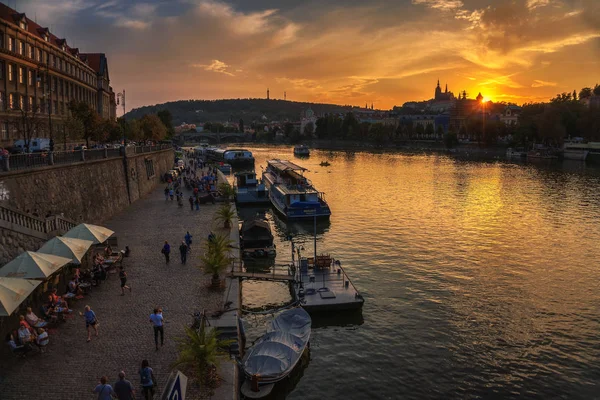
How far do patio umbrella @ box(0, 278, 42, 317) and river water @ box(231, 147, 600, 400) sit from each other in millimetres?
9383

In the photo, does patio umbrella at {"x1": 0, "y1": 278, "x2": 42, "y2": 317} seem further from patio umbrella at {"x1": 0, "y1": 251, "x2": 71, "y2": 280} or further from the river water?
the river water

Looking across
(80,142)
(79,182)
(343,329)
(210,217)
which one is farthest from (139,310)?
(80,142)

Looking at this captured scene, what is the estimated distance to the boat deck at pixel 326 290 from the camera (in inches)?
904

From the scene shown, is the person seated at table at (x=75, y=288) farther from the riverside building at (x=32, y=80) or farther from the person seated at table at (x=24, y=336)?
the riverside building at (x=32, y=80)

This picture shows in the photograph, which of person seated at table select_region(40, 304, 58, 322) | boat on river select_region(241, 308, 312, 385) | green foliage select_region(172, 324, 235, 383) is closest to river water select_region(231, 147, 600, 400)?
boat on river select_region(241, 308, 312, 385)

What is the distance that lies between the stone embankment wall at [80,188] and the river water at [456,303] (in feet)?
42.2

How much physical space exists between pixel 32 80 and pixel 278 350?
53793 millimetres

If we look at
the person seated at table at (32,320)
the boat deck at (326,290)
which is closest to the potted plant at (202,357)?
the person seated at table at (32,320)

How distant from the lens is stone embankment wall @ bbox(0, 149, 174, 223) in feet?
81.4

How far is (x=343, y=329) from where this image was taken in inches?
881

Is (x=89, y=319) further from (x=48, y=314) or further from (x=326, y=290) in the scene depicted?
(x=326, y=290)

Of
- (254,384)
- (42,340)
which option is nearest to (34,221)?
(42,340)

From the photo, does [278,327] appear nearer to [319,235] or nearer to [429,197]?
[319,235]

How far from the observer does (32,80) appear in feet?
184
